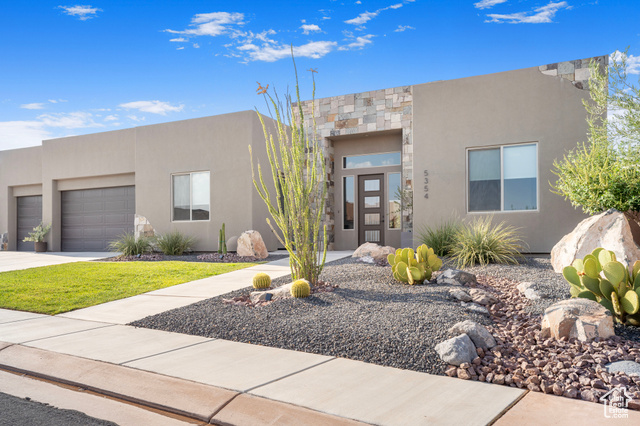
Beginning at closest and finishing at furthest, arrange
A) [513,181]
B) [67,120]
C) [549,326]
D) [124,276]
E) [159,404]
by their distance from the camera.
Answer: [159,404] → [549,326] → [124,276] → [513,181] → [67,120]

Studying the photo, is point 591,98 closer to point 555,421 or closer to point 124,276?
point 555,421

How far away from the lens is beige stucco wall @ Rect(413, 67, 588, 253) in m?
10.2

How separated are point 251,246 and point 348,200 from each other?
3.37 metres

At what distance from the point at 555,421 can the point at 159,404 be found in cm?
255

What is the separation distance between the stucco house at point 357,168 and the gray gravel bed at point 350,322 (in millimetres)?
5057

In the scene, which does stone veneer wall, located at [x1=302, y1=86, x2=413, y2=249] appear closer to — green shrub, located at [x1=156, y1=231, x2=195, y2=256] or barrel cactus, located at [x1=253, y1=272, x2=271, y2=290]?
green shrub, located at [x1=156, y1=231, x2=195, y2=256]

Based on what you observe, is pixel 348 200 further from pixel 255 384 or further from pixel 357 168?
pixel 255 384

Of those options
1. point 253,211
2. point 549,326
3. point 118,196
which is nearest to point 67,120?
point 118,196

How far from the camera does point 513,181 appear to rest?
418 inches

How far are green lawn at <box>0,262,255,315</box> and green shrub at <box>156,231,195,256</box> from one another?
256 centimetres

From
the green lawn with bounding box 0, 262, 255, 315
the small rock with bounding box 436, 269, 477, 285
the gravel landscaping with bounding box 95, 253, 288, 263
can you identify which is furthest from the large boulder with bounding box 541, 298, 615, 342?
the gravel landscaping with bounding box 95, 253, 288, 263

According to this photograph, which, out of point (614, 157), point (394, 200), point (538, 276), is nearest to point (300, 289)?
point (538, 276)

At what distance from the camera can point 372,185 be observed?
46.8 ft

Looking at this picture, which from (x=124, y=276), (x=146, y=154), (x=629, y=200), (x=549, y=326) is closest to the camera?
(x=549, y=326)
